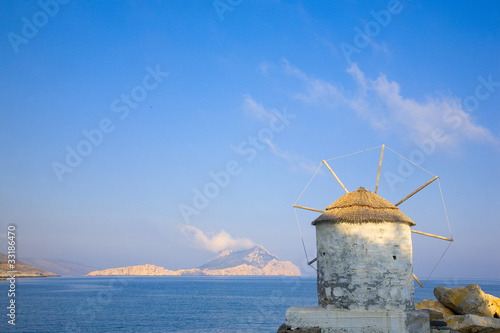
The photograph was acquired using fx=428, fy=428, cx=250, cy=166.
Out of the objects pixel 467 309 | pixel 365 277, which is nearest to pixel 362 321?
pixel 365 277

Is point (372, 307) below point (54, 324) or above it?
above

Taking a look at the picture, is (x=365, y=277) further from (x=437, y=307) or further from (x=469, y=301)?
(x=469, y=301)

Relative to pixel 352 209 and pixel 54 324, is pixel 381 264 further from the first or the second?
pixel 54 324

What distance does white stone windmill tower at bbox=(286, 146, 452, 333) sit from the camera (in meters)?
11.7

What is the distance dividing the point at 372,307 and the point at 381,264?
1195 mm

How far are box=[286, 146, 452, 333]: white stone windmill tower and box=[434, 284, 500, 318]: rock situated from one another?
4.96 meters

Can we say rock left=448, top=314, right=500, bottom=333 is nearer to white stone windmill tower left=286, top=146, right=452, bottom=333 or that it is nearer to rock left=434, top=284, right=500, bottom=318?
rock left=434, top=284, right=500, bottom=318

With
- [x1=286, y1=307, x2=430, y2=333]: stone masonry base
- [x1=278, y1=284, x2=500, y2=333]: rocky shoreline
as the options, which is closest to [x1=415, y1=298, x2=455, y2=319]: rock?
[x1=278, y1=284, x2=500, y2=333]: rocky shoreline

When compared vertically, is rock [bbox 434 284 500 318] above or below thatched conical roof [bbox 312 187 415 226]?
below

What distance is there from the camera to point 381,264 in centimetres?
1189

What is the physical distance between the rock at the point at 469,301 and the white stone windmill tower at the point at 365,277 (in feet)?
16.3

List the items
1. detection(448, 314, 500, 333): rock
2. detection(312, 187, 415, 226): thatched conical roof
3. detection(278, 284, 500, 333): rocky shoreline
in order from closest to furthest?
detection(312, 187, 415, 226): thatched conical roof < detection(448, 314, 500, 333): rock < detection(278, 284, 500, 333): rocky shoreline

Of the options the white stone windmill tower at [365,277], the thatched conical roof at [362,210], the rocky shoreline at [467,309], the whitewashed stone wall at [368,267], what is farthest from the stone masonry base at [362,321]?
the thatched conical roof at [362,210]

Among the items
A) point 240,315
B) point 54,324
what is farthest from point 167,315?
point 54,324
